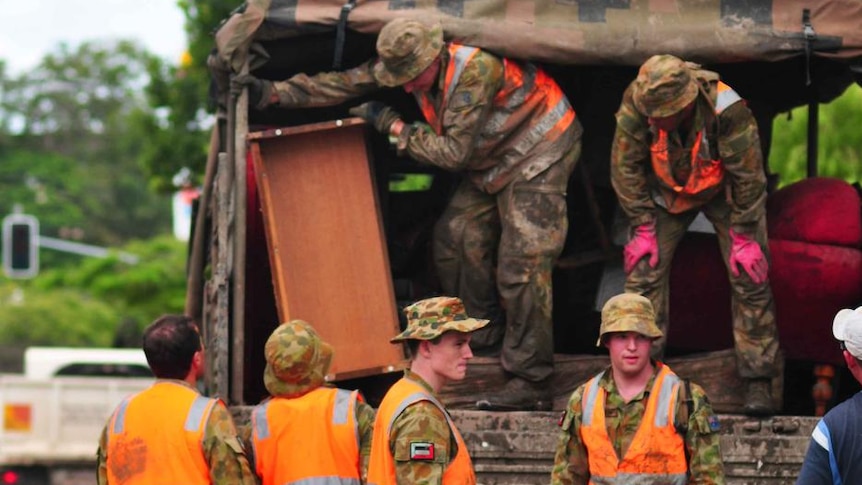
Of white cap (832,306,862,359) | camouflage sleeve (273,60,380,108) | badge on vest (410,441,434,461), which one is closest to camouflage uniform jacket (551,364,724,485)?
badge on vest (410,441,434,461)

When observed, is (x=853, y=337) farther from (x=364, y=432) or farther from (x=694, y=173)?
(x=694, y=173)

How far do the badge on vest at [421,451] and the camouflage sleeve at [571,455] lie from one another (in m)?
1.00

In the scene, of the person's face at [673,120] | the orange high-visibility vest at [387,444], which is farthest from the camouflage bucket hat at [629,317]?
the person's face at [673,120]

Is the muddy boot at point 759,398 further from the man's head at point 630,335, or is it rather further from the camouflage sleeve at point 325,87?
the camouflage sleeve at point 325,87

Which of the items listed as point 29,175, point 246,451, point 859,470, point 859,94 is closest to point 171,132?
point 859,94

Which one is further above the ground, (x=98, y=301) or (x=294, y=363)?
(x=98, y=301)

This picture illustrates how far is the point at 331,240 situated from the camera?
7.28 m

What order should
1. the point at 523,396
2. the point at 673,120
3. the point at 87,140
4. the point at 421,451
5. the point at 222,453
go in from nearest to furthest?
1. the point at 421,451
2. the point at 222,453
3. the point at 673,120
4. the point at 523,396
5. the point at 87,140

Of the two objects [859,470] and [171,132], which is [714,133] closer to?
[859,470]

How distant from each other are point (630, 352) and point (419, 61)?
1.87 meters

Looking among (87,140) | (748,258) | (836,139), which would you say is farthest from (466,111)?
(87,140)

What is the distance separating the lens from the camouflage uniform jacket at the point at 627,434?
559 cm

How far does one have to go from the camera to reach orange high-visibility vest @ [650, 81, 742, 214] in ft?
22.5

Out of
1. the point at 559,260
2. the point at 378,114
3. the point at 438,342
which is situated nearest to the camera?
the point at 438,342
